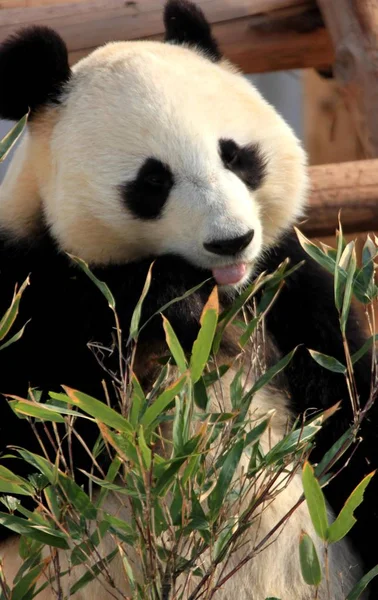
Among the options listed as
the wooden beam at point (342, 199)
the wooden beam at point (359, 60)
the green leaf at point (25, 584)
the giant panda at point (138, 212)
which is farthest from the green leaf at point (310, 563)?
the wooden beam at point (359, 60)

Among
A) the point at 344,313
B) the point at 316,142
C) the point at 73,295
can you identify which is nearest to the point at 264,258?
the point at 73,295

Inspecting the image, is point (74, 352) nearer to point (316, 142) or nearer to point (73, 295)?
point (73, 295)

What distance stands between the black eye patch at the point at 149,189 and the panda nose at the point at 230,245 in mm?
151

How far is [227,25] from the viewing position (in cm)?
301

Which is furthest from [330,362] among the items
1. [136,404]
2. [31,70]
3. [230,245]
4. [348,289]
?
[31,70]

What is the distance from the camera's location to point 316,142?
4277mm

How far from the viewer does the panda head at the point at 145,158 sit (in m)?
1.78

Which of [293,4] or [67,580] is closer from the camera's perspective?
[67,580]

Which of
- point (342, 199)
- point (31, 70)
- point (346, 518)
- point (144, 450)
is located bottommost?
point (342, 199)

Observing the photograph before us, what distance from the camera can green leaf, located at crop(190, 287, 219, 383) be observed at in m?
1.42

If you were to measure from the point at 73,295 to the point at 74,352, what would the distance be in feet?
0.33

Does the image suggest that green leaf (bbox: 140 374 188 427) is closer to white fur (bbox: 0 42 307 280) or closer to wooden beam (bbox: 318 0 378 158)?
white fur (bbox: 0 42 307 280)

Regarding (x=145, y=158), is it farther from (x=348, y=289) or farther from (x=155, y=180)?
(x=348, y=289)

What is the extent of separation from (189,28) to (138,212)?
→ 1.60 ft
